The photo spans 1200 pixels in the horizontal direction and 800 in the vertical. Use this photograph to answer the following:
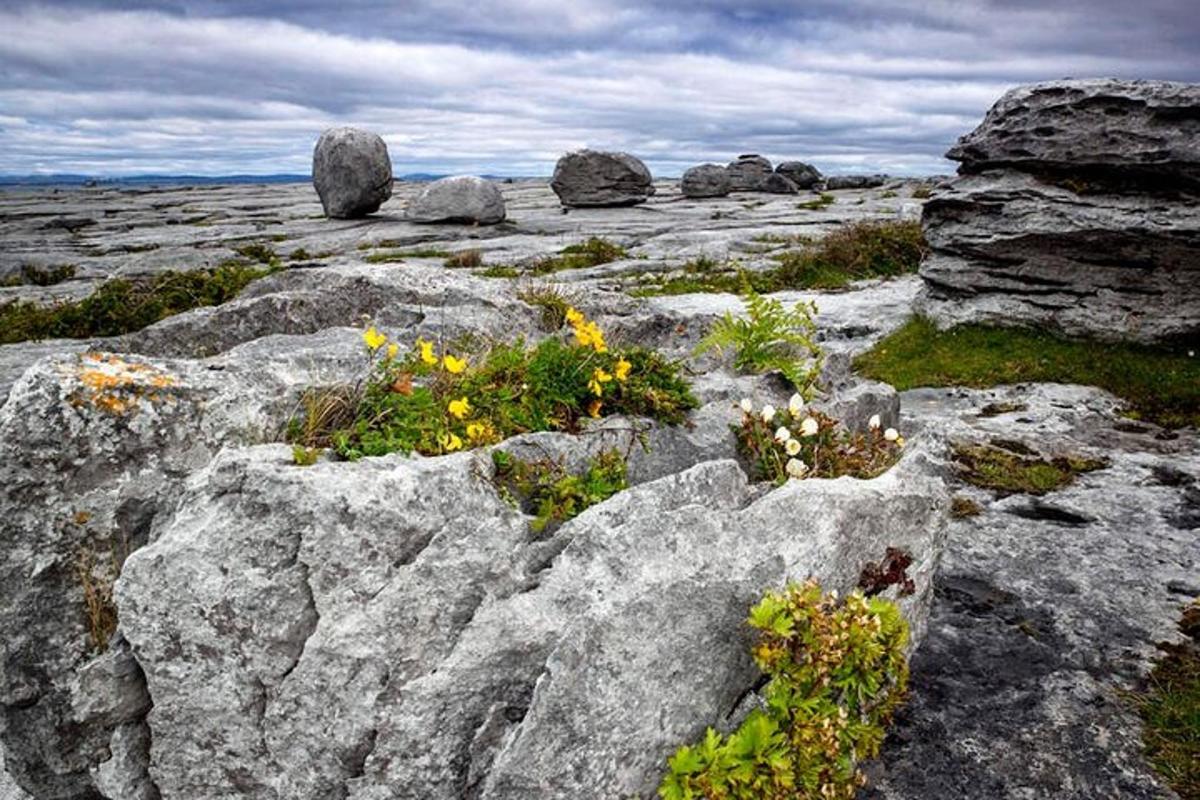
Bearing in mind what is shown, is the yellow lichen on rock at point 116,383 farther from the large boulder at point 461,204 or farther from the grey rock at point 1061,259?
the large boulder at point 461,204

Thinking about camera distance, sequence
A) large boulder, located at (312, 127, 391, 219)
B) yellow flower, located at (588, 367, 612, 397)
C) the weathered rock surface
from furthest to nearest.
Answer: large boulder, located at (312, 127, 391, 219) → yellow flower, located at (588, 367, 612, 397) → the weathered rock surface

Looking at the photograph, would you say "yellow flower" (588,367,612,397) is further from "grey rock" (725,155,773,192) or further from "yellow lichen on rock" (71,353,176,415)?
"grey rock" (725,155,773,192)

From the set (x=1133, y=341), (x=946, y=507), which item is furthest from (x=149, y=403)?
(x=1133, y=341)

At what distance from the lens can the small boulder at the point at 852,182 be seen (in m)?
91.8

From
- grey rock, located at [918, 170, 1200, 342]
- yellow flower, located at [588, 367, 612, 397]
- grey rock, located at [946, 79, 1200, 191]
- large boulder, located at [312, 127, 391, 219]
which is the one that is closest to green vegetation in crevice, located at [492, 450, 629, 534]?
yellow flower, located at [588, 367, 612, 397]

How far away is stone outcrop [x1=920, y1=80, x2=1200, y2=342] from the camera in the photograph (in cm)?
1819

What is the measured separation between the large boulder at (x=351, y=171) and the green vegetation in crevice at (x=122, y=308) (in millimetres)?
35303

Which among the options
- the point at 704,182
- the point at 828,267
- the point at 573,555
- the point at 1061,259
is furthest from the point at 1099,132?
the point at 704,182

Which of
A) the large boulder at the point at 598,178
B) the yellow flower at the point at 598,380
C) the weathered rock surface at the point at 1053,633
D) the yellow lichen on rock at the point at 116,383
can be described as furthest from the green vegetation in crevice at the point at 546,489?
the large boulder at the point at 598,178

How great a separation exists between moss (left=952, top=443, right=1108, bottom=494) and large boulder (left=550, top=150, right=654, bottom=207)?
49.1 m

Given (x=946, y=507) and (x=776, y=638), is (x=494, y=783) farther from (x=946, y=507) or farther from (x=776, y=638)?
(x=946, y=507)

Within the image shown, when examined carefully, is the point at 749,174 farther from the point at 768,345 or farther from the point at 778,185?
the point at 768,345

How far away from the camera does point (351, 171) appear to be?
171 feet

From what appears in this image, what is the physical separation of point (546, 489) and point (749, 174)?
→ 3207 inches
